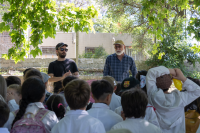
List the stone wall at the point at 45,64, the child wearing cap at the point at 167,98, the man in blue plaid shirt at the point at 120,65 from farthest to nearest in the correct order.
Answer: the stone wall at the point at 45,64 → the man in blue plaid shirt at the point at 120,65 → the child wearing cap at the point at 167,98

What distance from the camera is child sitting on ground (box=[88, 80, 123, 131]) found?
1988 mm

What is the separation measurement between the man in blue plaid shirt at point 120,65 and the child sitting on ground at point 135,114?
8.93ft

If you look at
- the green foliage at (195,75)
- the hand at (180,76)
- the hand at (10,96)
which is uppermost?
the hand at (180,76)

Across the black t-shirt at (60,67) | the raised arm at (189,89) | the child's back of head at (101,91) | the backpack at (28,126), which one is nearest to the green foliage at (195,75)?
the black t-shirt at (60,67)

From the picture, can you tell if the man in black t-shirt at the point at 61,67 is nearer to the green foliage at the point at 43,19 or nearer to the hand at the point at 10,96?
the green foliage at the point at 43,19

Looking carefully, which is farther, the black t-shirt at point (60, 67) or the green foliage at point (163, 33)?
the green foliage at point (163, 33)

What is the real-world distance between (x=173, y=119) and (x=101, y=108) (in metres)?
0.79

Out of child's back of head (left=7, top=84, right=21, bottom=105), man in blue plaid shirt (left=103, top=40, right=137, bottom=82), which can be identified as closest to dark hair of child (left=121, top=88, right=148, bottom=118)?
child's back of head (left=7, top=84, right=21, bottom=105)

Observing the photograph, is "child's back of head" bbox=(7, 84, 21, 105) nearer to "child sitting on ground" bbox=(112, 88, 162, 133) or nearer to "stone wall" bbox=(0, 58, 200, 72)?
"child sitting on ground" bbox=(112, 88, 162, 133)

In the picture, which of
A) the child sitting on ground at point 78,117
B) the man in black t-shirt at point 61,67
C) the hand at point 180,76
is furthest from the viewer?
the man in black t-shirt at point 61,67

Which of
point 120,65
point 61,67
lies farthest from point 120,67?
point 61,67

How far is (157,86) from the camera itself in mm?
2285

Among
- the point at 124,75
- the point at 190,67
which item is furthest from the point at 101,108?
the point at 190,67

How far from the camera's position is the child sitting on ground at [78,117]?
1.67 m
